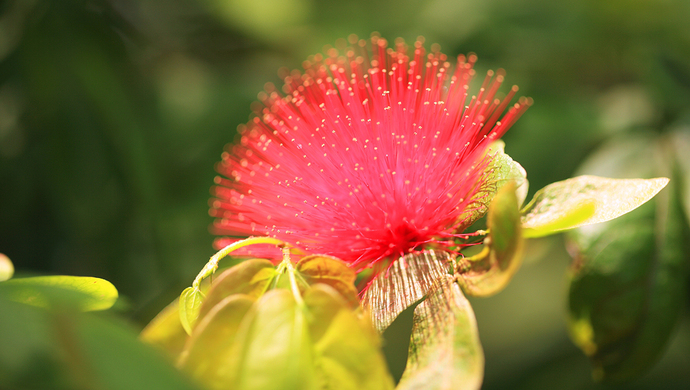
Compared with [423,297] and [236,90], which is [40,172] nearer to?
[236,90]

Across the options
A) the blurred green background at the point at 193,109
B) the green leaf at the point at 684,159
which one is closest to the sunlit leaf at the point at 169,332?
the blurred green background at the point at 193,109

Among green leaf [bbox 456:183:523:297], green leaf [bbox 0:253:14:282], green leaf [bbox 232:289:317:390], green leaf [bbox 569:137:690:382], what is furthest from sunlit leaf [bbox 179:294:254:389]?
green leaf [bbox 569:137:690:382]

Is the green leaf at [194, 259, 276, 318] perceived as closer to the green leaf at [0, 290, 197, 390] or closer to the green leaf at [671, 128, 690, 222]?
the green leaf at [0, 290, 197, 390]

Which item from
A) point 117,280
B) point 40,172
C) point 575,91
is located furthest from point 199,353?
point 575,91

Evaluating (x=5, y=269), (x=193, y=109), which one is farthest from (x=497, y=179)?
(x=193, y=109)

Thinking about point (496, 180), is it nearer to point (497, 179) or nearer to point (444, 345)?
point (497, 179)
